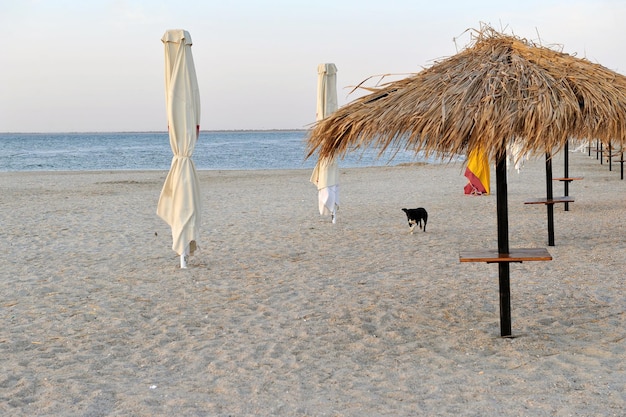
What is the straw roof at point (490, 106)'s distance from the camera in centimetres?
441

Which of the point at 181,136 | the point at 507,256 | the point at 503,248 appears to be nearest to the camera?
the point at 507,256

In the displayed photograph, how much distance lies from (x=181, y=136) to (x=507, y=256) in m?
3.69

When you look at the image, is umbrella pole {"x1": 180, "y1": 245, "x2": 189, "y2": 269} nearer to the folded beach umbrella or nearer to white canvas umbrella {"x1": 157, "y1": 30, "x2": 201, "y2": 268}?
white canvas umbrella {"x1": 157, "y1": 30, "x2": 201, "y2": 268}

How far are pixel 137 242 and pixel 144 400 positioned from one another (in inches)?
226

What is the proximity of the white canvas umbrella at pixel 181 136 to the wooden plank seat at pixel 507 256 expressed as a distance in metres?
3.32

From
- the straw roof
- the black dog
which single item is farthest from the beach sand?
the straw roof

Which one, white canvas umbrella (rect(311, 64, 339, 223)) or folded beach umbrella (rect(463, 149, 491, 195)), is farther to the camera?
folded beach umbrella (rect(463, 149, 491, 195))

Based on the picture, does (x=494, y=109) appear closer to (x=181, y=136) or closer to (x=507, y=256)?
(x=507, y=256)

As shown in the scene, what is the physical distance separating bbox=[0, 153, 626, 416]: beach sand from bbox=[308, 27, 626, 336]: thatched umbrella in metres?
0.72

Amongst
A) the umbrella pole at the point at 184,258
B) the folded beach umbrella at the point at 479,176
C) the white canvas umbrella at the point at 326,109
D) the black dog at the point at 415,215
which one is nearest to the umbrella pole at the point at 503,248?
the umbrella pole at the point at 184,258

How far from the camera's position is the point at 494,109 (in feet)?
14.6

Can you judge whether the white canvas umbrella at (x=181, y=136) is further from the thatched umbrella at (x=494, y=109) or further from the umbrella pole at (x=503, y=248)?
the umbrella pole at (x=503, y=248)

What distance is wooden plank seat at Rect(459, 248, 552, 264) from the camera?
471 centimetres

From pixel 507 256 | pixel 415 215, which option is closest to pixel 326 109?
pixel 415 215
